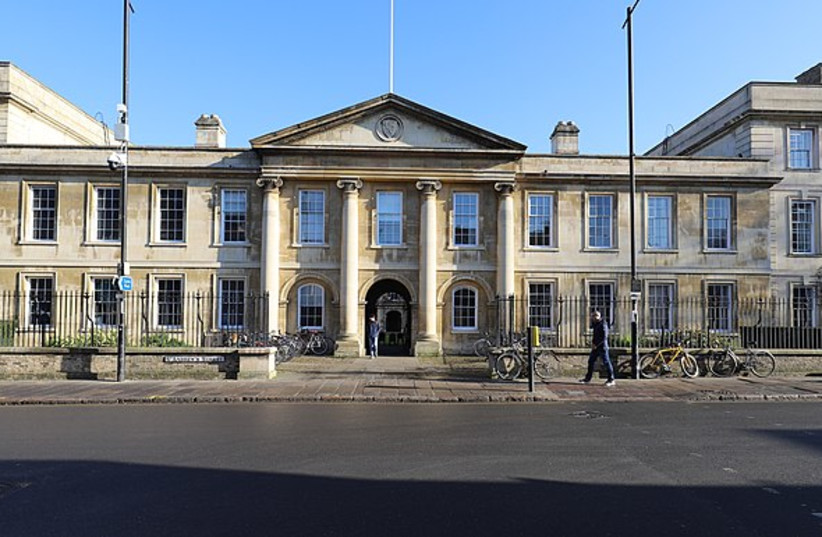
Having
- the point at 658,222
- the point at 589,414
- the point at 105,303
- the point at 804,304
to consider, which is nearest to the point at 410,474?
the point at 589,414

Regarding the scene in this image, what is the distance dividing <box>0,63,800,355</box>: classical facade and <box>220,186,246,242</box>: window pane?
6 centimetres

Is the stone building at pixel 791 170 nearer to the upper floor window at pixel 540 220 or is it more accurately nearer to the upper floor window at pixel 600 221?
the upper floor window at pixel 600 221

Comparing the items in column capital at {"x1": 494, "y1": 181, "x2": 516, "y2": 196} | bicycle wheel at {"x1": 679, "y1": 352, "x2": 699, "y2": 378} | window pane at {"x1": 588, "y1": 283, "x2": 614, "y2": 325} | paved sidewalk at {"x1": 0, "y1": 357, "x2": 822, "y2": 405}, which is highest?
column capital at {"x1": 494, "y1": 181, "x2": 516, "y2": 196}

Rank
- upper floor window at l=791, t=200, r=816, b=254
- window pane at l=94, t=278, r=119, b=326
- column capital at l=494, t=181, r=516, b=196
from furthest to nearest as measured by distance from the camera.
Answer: upper floor window at l=791, t=200, r=816, b=254
column capital at l=494, t=181, r=516, b=196
window pane at l=94, t=278, r=119, b=326

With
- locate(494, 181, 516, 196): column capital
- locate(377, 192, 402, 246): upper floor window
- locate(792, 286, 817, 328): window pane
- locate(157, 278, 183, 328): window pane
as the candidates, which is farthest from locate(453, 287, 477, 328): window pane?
locate(792, 286, 817, 328): window pane

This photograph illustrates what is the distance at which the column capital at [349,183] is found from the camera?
92.3ft

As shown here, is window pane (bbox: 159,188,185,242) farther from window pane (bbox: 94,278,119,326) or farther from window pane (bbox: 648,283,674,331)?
window pane (bbox: 648,283,674,331)

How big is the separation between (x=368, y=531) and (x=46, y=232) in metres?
28.0

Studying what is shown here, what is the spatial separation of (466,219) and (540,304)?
497cm

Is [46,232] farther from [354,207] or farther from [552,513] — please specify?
[552,513]

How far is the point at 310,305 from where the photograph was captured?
93.6 ft

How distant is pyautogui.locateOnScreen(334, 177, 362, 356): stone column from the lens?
27922mm

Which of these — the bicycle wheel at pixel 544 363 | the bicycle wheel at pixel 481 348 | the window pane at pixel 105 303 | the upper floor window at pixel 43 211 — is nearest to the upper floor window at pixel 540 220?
the bicycle wheel at pixel 481 348

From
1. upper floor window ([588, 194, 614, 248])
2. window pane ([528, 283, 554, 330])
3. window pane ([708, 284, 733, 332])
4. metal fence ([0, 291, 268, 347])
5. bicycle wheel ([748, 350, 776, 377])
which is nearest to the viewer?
bicycle wheel ([748, 350, 776, 377])
